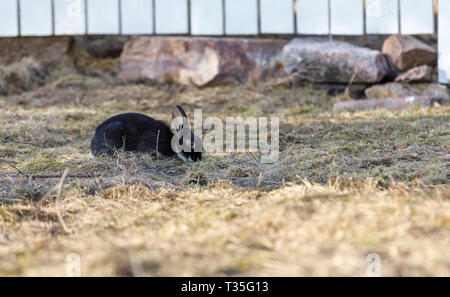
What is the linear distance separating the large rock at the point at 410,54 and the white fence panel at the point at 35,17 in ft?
22.4

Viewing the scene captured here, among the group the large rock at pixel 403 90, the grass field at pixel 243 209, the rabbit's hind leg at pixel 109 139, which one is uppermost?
the large rock at pixel 403 90

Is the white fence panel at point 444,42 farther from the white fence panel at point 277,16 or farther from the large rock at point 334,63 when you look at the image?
the white fence panel at point 277,16

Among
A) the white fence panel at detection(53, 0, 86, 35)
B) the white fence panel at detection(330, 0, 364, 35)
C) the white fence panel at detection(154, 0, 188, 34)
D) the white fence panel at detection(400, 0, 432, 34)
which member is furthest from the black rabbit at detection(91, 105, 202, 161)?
the white fence panel at detection(400, 0, 432, 34)

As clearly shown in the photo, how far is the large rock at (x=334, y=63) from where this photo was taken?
8.94m

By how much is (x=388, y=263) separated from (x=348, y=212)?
1.90 feet

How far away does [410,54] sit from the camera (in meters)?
9.07

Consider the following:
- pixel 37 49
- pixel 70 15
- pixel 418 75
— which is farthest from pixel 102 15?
pixel 418 75

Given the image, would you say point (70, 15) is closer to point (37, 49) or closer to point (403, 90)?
point (37, 49)

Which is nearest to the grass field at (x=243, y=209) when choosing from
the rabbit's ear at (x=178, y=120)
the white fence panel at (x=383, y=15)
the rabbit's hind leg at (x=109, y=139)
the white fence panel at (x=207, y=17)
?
the rabbit's hind leg at (x=109, y=139)

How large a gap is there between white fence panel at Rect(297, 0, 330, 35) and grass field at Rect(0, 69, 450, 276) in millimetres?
4111

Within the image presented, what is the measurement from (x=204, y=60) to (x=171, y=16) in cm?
130

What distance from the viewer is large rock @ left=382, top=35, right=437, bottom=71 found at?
9047 millimetres

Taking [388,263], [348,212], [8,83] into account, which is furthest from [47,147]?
[388,263]

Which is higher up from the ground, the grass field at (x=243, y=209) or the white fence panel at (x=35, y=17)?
the white fence panel at (x=35, y=17)
